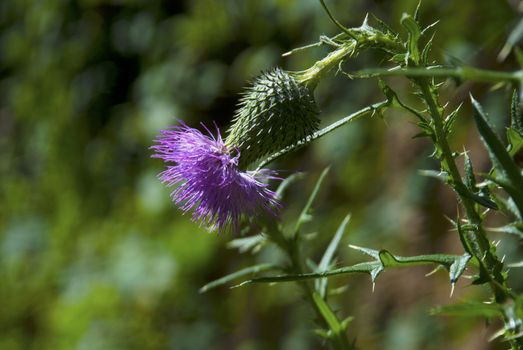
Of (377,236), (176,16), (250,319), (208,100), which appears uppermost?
(176,16)

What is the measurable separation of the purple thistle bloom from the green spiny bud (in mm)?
27

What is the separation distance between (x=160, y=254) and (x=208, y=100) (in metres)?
0.66

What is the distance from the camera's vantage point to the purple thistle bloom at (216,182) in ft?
3.22

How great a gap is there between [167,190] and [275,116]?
211 centimetres

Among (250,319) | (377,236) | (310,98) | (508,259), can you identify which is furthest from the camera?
(250,319)

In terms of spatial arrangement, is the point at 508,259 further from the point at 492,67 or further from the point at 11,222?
the point at 11,222

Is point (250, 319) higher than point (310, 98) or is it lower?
lower

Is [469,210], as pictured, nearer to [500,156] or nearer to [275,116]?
[500,156]

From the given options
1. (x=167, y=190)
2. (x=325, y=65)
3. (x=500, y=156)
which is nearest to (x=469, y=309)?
(x=500, y=156)

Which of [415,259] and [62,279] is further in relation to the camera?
[62,279]

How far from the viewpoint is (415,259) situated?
756 millimetres

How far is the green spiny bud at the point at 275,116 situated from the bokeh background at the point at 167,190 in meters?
0.55

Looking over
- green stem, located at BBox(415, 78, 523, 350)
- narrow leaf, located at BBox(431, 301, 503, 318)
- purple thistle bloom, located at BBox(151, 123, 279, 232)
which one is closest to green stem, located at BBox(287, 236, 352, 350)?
purple thistle bloom, located at BBox(151, 123, 279, 232)

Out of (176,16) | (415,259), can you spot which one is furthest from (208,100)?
(415,259)
